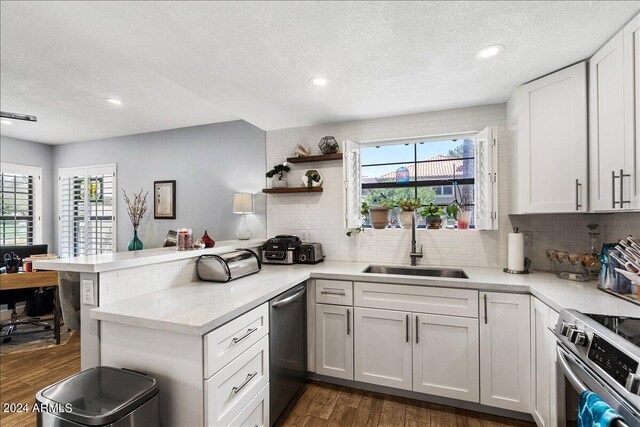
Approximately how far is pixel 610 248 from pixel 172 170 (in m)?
4.47

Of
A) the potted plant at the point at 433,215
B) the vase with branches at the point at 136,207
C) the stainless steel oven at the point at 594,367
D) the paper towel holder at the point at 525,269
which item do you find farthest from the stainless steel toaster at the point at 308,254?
the vase with branches at the point at 136,207

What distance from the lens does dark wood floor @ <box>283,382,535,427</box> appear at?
1940 mm

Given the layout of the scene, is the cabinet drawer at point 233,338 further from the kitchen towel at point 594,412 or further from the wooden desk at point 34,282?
the wooden desk at point 34,282

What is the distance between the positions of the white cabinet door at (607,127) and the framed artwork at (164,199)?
4254 mm

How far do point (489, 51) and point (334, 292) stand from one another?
1.92 meters

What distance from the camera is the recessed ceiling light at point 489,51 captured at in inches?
67.4

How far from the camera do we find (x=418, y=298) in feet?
6.98

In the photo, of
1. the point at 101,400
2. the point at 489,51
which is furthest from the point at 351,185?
the point at 101,400

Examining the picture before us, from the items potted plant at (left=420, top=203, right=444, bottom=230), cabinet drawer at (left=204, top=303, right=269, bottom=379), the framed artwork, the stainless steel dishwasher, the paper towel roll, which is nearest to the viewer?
cabinet drawer at (left=204, top=303, right=269, bottom=379)

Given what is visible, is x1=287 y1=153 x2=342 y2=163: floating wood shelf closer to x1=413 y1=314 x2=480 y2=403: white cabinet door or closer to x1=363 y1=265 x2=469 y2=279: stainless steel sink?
x1=363 y1=265 x2=469 y2=279: stainless steel sink

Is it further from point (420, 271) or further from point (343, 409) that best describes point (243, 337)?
point (420, 271)

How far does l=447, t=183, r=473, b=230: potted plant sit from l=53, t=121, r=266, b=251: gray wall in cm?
198

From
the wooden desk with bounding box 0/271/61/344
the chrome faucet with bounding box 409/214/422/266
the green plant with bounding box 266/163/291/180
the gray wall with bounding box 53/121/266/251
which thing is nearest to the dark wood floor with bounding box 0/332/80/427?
the wooden desk with bounding box 0/271/61/344

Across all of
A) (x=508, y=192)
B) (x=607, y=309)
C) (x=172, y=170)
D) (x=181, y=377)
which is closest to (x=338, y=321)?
(x=181, y=377)
